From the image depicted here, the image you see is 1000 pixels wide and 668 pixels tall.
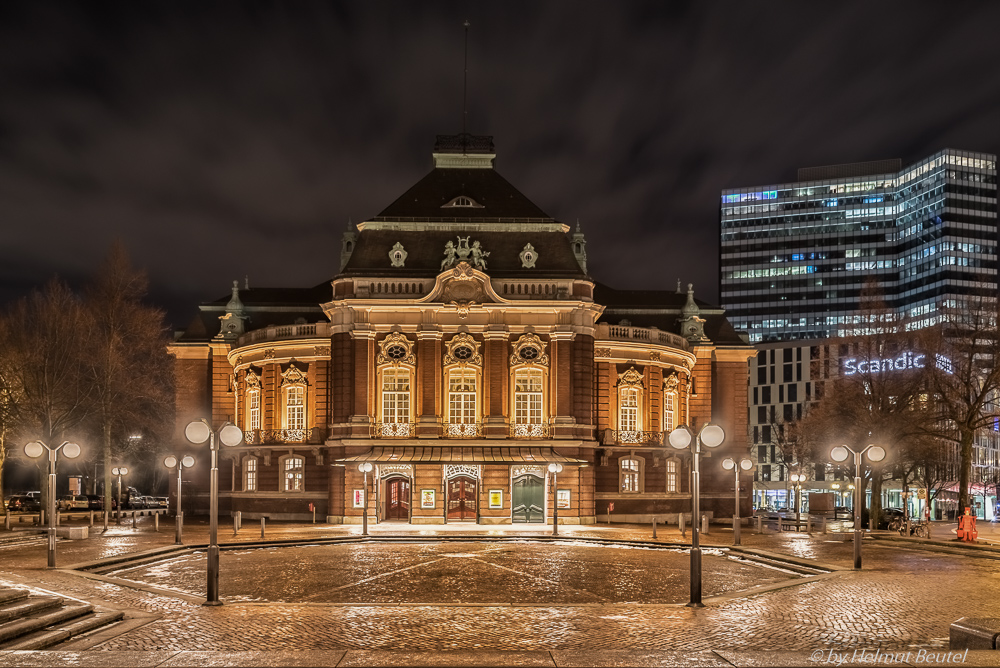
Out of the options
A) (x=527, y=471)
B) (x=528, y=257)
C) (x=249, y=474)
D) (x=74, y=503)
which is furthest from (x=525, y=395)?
(x=74, y=503)

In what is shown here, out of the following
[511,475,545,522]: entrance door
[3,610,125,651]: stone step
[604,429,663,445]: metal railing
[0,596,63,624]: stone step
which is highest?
[604,429,663,445]: metal railing

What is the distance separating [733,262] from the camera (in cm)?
16762

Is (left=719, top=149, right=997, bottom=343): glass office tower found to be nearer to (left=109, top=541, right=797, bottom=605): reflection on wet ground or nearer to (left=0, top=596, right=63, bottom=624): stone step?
(left=109, top=541, right=797, bottom=605): reflection on wet ground

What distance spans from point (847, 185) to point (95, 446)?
135m

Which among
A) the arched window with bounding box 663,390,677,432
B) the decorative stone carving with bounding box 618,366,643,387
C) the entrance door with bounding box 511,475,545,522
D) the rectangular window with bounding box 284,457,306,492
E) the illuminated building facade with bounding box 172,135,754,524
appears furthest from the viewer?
the arched window with bounding box 663,390,677,432

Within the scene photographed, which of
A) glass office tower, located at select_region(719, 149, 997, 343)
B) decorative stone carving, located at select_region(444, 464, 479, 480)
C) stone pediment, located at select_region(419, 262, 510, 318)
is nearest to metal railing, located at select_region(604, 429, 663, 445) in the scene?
decorative stone carving, located at select_region(444, 464, 479, 480)

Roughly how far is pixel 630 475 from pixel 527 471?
8006mm

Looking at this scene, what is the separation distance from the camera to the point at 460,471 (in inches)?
1965

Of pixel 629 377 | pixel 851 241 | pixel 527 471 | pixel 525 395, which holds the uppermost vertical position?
pixel 851 241

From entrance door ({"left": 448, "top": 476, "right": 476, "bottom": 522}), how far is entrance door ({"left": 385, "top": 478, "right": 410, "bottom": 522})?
7.18 ft

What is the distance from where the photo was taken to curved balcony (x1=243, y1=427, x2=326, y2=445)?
53562mm

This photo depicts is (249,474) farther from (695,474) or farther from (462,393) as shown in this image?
(695,474)

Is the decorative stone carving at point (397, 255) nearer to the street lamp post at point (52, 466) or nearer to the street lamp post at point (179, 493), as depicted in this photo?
the street lamp post at point (179, 493)

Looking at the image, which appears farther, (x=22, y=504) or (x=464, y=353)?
(x=22, y=504)
